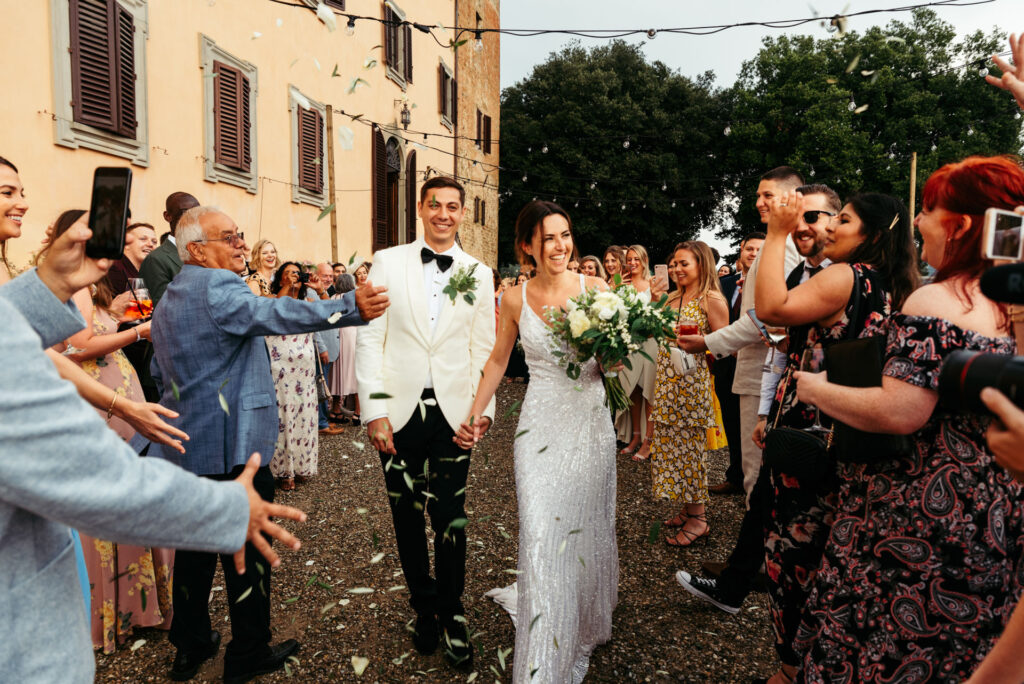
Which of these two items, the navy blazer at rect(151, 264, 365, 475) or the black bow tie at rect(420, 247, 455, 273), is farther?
the black bow tie at rect(420, 247, 455, 273)

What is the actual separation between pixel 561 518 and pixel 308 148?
10234mm

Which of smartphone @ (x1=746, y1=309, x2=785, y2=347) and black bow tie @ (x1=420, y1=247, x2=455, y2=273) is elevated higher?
black bow tie @ (x1=420, y1=247, x2=455, y2=273)

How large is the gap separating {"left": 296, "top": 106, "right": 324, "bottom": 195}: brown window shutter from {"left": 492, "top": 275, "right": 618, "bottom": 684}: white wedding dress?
9.12 meters

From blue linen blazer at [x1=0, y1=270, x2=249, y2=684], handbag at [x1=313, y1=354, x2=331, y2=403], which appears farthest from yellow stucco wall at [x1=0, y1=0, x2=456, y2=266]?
blue linen blazer at [x1=0, y1=270, x2=249, y2=684]

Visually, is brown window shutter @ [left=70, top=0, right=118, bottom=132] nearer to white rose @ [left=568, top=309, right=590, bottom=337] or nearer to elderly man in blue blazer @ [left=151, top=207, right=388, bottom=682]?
elderly man in blue blazer @ [left=151, top=207, right=388, bottom=682]

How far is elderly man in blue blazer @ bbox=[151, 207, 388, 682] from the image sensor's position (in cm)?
296

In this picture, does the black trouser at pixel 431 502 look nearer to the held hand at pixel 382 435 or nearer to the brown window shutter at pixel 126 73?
the held hand at pixel 382 435

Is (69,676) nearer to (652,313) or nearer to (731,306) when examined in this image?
(652,313)

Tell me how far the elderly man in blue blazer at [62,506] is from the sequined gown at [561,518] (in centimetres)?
197

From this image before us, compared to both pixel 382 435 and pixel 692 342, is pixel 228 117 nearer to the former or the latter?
pixel 382 435

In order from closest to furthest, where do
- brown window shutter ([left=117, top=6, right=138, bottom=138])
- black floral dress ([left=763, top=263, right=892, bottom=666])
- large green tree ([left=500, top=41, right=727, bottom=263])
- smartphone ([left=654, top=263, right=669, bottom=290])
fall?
black floral dress ([left=763, top=263, right=892, bottom=666]) → smartphone ([left=654, top=263, right=669, bottom=290]) → brown window shutter ([left=117, top=6, right=138, bottom=138]) → large green tree ([left=500, top=41, right=727, bottom=263])

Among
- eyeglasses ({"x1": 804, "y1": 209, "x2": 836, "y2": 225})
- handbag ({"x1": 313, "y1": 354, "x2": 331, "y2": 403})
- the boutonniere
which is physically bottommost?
handbag ({"x1": 313, "y1": 354, "x2": 331, "y2": 403})

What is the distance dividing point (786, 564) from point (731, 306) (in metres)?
4.81

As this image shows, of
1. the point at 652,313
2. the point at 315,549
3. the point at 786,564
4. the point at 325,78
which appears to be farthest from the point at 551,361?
the point at 325,78
